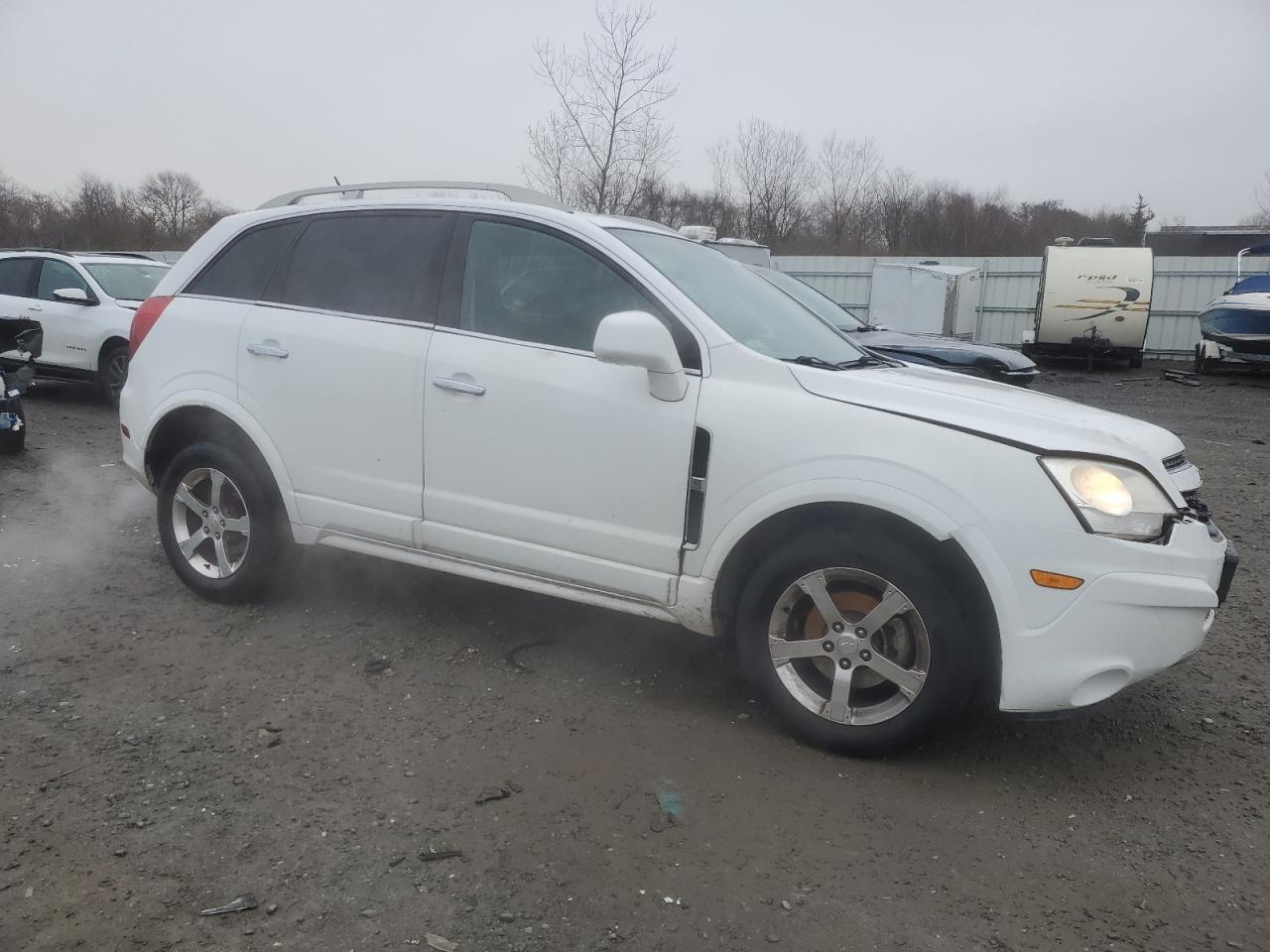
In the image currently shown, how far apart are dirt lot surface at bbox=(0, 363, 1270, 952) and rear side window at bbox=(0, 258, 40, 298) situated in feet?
26.3

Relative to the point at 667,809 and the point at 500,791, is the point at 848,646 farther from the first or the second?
the point at 500,791

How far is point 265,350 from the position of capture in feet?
13.8

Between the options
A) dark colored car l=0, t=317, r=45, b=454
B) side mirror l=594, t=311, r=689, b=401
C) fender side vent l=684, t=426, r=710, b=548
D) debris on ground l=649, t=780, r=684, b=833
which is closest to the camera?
debris on ground l=649, t=780, r=684, b=833

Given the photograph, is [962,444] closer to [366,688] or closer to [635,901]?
[635,901]

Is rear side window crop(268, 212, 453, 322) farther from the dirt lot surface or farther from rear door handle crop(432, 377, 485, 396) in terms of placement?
the dirt lot surface

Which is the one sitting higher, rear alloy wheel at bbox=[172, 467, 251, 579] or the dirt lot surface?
rear alloy wheel at bbox=[172, 467, 251, 579]

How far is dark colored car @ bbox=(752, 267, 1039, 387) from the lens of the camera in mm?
8500

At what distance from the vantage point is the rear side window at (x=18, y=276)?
1104cm

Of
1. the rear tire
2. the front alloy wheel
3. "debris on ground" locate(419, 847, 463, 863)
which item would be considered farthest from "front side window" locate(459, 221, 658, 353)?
→ the rear tire

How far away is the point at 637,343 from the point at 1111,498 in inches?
62.1

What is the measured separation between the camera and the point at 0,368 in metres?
8.26

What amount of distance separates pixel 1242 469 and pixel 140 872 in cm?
958

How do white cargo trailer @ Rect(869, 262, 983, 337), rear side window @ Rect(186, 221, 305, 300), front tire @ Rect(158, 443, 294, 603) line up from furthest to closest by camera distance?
white cargo trailer @ Rect(869, 262, 983, 337) → rear side window @ Rect(186, 221, 305, 300) → front tire @ Rect(158, 443, 294, 603)

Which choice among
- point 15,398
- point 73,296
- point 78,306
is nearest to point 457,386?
point 15,398
